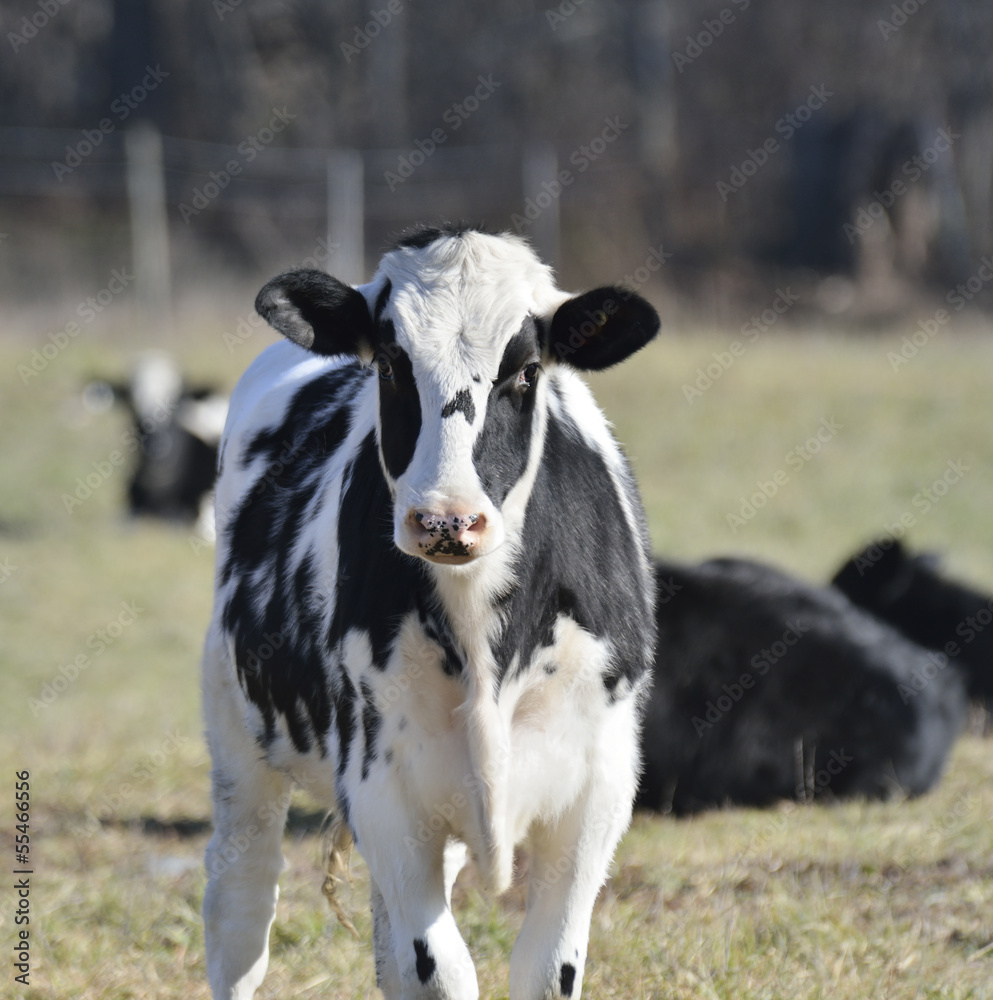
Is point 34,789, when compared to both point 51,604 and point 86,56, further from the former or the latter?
point 86,56

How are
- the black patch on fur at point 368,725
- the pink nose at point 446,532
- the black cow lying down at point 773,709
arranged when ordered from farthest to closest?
the black cow lying down at point 773,709 < the black patch on fur at point 368,725 < the pink nose at point 446,532

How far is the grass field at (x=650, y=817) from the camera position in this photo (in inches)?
158

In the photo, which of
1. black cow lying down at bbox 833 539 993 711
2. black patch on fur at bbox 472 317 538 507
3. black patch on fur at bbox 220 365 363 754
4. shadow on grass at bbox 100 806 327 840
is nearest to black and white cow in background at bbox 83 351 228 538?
black cow lying down at bbox 833 539 993 711

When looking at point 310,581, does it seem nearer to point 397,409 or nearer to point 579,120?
point 397,409

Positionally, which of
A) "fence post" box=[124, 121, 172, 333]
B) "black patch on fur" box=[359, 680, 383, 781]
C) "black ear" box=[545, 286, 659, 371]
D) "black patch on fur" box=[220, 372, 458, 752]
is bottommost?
"black patch on fur" box=[359, 680, 383, 781]

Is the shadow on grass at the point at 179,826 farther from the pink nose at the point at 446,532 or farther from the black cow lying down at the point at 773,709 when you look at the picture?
the pink nose at the point at 446,532

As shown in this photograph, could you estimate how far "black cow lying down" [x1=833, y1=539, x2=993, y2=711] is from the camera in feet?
25.5

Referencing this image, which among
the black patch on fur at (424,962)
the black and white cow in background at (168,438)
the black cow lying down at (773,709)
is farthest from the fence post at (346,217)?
the black patch on fur at (424,962)

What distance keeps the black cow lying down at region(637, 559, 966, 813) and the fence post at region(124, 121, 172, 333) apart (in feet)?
44.4

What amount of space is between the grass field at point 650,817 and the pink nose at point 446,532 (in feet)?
5.24

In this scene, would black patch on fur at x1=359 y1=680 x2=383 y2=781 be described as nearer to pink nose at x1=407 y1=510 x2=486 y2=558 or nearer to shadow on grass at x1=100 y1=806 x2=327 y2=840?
pink nose at x1=407 y1=510 x2=486 y2=558

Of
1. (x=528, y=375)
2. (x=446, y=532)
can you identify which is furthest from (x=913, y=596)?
(x=446, y=532)

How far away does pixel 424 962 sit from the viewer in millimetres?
2990

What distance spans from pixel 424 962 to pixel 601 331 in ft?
4.98
